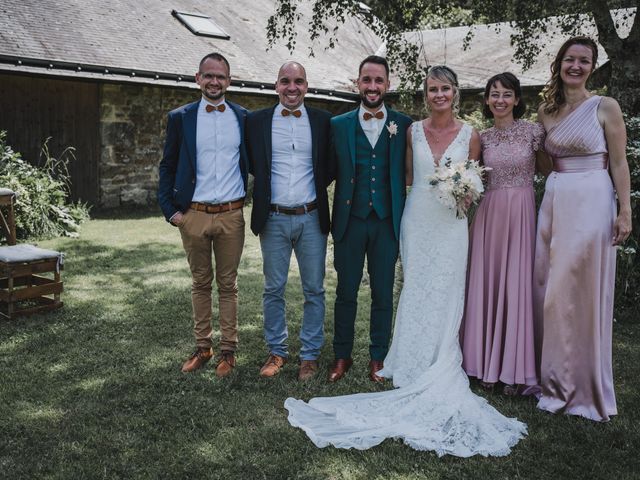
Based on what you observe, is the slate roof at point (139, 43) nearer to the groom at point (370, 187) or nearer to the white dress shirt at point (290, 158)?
the white dress shirt at point (290, 158)

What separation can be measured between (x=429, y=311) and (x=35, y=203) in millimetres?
7170

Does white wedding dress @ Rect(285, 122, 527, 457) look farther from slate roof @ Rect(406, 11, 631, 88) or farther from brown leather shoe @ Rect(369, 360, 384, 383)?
slate roof @ Rect(406, 11, 631, 88)

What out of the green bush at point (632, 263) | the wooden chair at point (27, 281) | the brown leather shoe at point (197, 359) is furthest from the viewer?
the green bush at point (632, 263)

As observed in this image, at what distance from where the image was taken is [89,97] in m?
11.6

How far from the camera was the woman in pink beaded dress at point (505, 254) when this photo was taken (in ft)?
13.4

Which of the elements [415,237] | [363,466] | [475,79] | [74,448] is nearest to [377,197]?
[415,237]

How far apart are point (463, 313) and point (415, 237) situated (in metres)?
0.61

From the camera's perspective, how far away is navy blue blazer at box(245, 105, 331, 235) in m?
4.13

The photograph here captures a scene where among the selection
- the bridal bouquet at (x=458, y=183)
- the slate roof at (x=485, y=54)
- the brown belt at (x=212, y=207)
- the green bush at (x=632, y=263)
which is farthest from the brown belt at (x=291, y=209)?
the slate roof at (x=485, y=54)

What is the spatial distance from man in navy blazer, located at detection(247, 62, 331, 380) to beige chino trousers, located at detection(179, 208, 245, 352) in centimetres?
20

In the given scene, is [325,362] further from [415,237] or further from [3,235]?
[3,235]

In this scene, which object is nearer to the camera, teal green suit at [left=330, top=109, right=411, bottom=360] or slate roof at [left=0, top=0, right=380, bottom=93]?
teal green suit at [left=330, top=109, right=411, bottom=360]

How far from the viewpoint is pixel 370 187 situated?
161 inches

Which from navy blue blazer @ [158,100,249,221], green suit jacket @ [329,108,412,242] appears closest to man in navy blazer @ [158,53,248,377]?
navy blue blazer @ [158,100,249,221]
